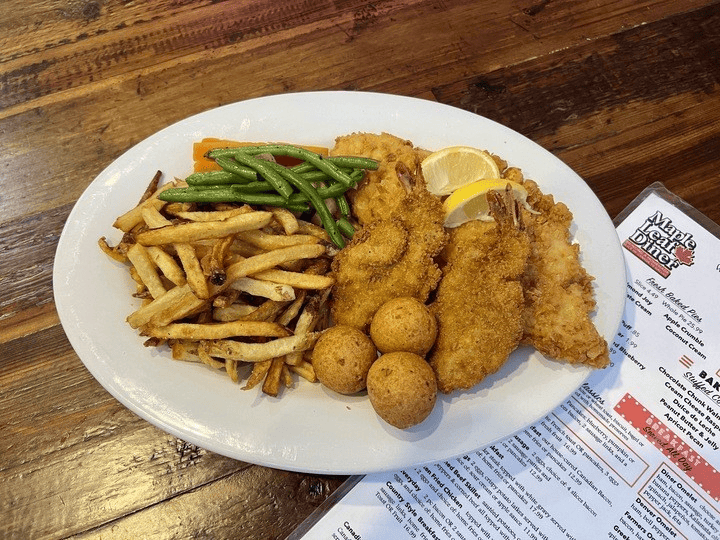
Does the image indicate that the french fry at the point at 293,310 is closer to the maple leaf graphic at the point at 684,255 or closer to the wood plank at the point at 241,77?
the wood plank at the point at 241,77

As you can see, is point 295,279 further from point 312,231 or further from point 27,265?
point 27,265

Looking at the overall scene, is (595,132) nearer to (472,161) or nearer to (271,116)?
(472,161)

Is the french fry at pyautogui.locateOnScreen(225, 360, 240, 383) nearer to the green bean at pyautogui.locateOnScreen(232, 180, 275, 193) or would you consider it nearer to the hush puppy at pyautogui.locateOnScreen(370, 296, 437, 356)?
the hush puppy at pyautogui.locateOnScreen(370, 296, 437, 356)

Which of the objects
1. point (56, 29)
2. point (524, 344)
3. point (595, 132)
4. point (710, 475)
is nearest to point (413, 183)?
point (524, 344)

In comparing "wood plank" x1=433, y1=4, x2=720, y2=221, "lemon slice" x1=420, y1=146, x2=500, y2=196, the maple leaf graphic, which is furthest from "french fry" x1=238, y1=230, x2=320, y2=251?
the maple leaf graphic

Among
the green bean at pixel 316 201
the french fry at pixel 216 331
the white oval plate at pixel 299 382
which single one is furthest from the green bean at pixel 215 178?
the french fry at pixel 216 331

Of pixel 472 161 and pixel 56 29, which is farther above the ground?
pixel 56 29

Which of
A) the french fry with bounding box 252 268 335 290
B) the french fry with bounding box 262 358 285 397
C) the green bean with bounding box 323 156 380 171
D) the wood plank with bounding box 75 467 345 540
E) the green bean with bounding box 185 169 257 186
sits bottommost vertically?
the wood plank with bounding box 75 467 345 540

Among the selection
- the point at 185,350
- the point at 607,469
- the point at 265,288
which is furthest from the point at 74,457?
the point at 607,469
